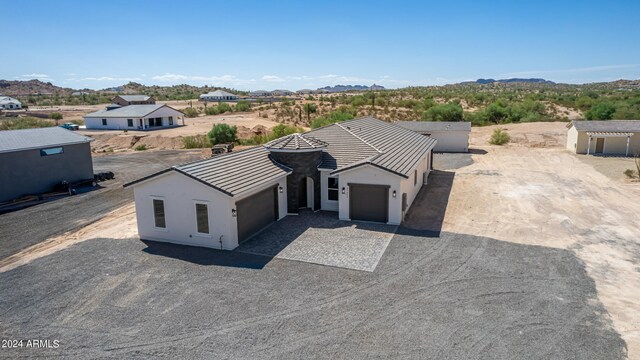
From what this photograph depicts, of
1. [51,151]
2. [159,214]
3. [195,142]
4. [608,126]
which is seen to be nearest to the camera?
[159,214]

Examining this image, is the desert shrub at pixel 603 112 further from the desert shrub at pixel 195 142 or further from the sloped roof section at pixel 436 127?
the desert shrub at pixel 195 142

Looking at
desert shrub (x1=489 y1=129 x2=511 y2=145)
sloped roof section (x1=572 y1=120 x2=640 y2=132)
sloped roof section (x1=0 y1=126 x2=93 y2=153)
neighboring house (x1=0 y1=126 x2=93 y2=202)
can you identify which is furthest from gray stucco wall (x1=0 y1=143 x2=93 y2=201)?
sloped roof section (x1=572 y1=120 x2=640 y2=132)

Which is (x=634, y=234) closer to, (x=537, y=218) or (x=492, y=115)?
(x=537, y=218)

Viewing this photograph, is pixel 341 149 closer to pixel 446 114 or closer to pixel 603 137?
pixel 603 137

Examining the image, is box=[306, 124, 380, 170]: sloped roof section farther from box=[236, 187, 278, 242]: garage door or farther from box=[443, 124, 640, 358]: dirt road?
box=[443, 124, 640, 358]: dirt road

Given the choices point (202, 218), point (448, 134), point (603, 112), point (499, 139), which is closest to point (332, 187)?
point (202, 218)

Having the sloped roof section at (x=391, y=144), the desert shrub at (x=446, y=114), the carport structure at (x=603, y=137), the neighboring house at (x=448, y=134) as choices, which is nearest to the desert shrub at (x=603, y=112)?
the desert shrub at (x=446, y=114)
